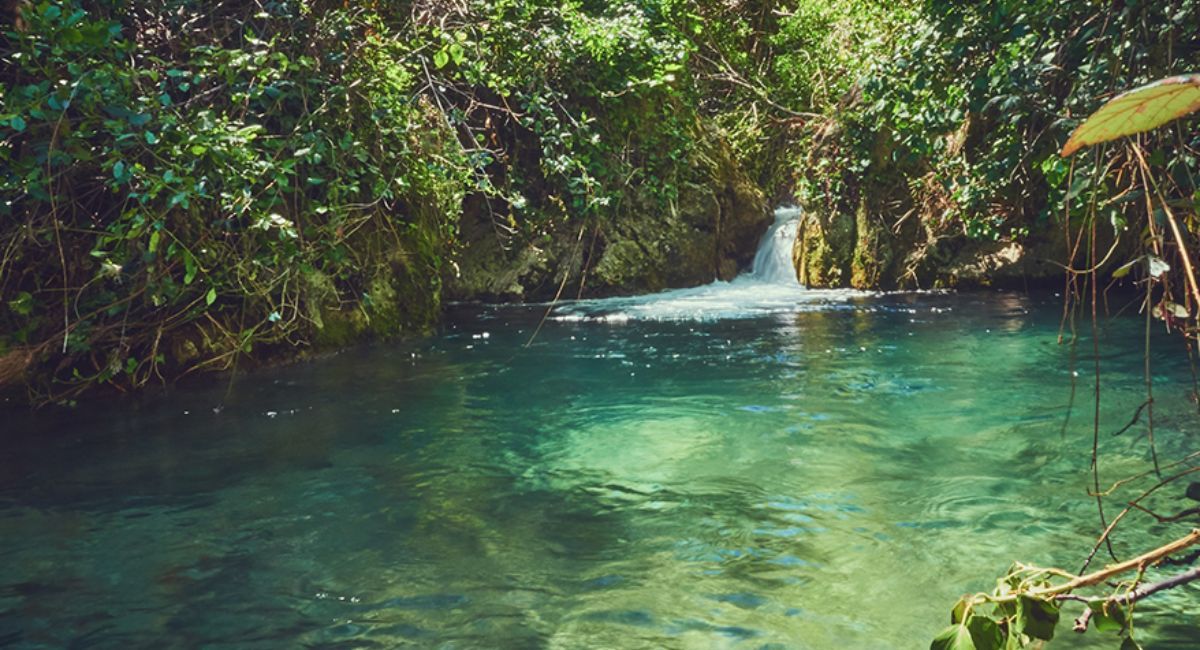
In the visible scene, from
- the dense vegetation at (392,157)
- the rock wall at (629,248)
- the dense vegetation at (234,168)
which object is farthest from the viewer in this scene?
the rock wall at (629,248)

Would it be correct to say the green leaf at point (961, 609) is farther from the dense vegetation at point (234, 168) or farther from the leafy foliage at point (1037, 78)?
the dense vegetation at point (234, 168)

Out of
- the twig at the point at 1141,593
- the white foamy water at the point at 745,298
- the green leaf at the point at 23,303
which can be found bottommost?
the twig at the point at 1141,593

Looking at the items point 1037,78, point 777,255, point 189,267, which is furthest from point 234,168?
point 777,255

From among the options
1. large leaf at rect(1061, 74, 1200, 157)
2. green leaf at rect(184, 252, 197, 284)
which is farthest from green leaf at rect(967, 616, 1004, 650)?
green leaf at rect(184, 252, 197, 284)

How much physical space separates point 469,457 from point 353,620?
201 centimetres

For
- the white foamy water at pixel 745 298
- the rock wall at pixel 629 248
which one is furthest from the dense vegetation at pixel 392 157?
the white foamy water at pixel 745 298

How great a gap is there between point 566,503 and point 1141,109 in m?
3.29

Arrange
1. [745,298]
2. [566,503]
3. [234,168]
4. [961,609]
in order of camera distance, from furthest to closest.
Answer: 1. [745,298]
2. [234,168]
3. [566,503]
4. [961,609]

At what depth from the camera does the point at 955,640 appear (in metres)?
1.52

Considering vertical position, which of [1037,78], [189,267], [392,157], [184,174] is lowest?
[189,267]

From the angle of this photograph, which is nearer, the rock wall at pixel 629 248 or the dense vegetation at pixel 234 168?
the dense vegetation at pixel 234 168

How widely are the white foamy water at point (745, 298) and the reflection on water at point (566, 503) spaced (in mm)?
3432

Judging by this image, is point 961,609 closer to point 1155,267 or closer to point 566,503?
point 1155,267

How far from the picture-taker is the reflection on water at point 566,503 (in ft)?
10.1
